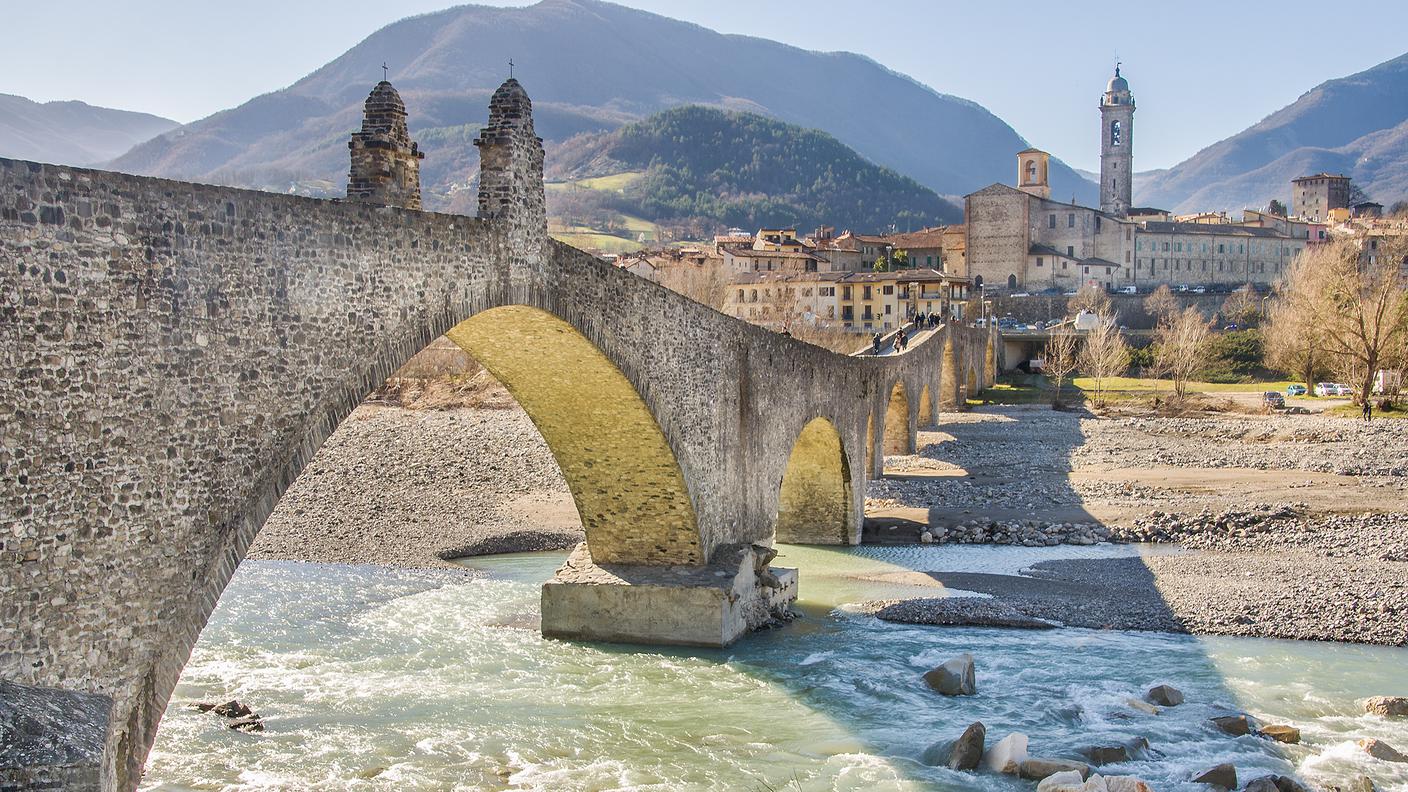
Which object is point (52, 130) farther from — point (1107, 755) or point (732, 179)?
point (732, 179)

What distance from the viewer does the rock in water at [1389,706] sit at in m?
14.5

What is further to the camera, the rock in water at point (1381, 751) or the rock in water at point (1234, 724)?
the rock in water at point (1234, 724)

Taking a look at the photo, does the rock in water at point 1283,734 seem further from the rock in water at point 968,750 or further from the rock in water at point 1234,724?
the rock in water at point 968,750

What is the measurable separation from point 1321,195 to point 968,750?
14101 centimetres

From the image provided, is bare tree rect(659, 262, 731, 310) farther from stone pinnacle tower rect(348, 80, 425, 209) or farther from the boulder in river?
the boulder in river

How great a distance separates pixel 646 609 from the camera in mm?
18203

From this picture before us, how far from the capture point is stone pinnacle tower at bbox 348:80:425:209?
1231cm

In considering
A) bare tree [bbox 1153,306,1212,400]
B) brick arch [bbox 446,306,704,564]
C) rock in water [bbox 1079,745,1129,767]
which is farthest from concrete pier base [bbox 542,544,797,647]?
bare tree [bbox 1153,306,1212,400]

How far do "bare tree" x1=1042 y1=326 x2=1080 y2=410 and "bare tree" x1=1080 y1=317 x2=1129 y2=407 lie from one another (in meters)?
0.87

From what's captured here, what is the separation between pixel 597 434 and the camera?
60.1 feet

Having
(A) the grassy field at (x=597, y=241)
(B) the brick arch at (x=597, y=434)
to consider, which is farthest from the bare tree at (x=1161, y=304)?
(B) the brick arch at (x=597, y=434)

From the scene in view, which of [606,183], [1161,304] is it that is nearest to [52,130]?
[1161,304]

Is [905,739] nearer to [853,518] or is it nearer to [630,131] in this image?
[853,518]

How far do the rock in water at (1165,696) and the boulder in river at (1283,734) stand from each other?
1.29m
